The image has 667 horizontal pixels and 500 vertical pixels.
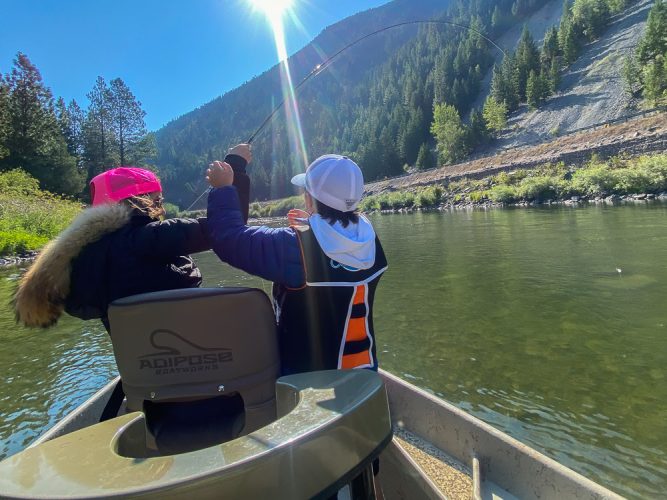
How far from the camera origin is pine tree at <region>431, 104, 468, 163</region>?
8788 cm

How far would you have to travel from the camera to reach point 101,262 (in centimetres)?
236

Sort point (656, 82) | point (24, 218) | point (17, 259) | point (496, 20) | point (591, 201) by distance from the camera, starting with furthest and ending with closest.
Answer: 1. point (496, 20)
2. point (656, 82)
3. point (591, 201)
4. point (24, 218)
5. point (17, 259)

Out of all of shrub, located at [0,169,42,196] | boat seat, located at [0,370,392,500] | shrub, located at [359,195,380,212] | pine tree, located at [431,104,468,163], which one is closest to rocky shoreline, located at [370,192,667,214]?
shrub, located at [359,195,380,212]

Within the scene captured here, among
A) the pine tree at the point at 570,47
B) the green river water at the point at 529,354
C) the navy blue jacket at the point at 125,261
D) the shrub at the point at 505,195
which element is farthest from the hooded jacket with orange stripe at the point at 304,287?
the pine tree at the point at 570,47

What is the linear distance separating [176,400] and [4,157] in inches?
1890

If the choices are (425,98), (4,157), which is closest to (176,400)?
(4,157)

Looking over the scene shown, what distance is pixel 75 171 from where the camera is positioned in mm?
46000

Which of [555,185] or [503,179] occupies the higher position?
[503,179]

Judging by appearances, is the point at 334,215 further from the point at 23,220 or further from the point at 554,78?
the point at 554,78

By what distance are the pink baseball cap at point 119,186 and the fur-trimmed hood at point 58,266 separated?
0.51 feet

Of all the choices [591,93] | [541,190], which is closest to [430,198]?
[541,190]

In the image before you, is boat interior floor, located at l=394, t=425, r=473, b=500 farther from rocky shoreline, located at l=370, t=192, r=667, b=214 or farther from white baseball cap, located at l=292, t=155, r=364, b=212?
rocky shoreline, located at l=370, t=192, r=667, b=214

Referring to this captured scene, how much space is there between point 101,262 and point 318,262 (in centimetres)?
109

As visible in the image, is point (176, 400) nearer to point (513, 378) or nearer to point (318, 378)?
point (318, 378)
